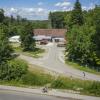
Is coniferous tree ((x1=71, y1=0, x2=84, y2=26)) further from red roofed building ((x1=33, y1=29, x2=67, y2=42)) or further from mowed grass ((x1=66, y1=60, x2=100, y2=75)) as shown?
red roofed building ((x1=33, y1=29, x2=67, y2=42))

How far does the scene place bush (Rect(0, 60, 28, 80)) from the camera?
5006cm

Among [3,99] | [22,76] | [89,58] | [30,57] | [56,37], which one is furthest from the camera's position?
[56,37]

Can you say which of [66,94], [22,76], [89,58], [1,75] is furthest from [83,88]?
[89,58]

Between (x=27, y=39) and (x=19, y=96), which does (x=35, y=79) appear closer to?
(x=19, y=96)

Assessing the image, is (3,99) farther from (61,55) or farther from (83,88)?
(61,55)

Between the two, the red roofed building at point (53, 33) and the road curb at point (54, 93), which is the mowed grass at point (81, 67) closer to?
the road curb at point (54, 93)

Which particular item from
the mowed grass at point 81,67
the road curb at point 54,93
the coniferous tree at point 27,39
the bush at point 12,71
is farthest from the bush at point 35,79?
the coniferous tree at point 27,39

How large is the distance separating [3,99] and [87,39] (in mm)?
29456

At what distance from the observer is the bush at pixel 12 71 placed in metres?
50.1

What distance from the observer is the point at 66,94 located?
40844 mm

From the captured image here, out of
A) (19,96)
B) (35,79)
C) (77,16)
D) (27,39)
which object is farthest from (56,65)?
(77,16)

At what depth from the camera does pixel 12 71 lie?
5059cm

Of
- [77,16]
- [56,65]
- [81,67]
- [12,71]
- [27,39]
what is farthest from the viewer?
[77,16]

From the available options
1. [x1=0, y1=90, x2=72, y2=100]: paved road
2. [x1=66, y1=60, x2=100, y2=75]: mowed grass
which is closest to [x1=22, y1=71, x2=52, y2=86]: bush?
[x1=0, y1=90, x2=72, y2=100]: paved road
